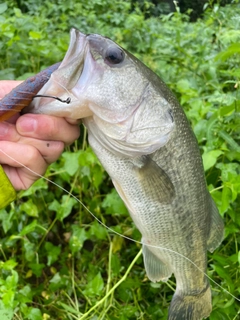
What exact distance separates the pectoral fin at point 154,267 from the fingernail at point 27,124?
1.87 feet

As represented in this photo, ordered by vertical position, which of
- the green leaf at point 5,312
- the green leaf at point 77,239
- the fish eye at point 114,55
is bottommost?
the green leaf at point 77,239

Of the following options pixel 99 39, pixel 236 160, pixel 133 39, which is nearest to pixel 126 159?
pixel 99 39

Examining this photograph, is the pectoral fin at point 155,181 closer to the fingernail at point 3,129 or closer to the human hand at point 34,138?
the human hand at point 34,138

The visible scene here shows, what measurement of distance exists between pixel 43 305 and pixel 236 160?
103 centimetres

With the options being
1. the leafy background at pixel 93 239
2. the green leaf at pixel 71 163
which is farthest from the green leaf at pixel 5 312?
the green leaf at pixel 71 163

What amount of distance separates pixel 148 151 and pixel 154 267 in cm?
48

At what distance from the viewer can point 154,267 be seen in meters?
1.36

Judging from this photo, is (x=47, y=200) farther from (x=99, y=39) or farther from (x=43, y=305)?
(x=99, y=39)

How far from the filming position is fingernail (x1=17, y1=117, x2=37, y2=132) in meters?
1.02

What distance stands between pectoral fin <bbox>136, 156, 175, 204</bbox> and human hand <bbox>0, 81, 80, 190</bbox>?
0.70 feet

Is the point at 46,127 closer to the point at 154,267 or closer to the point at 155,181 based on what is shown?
the point at 155,181

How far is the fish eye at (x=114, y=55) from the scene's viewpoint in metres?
0.99

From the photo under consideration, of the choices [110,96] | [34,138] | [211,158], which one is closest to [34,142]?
[34,138]

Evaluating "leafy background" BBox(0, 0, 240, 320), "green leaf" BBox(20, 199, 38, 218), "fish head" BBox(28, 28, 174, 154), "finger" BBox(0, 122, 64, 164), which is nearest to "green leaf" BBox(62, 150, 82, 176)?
"leafy background" BBox(0, 0, 240, 320)
